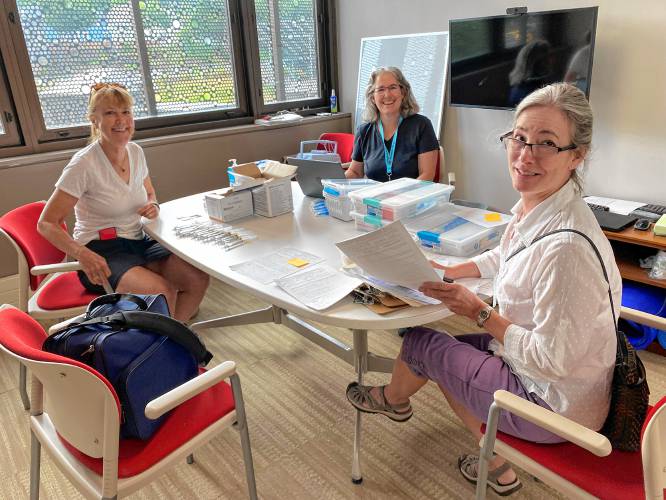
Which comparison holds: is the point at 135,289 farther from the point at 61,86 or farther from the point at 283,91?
the point at 283,91

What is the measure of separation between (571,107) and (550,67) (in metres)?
1.88

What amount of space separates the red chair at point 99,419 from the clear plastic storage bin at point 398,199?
830mm

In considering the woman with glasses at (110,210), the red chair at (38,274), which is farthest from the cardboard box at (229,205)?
the red chair at (38,274)

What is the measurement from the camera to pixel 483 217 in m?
1.84

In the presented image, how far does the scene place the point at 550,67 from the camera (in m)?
2.80

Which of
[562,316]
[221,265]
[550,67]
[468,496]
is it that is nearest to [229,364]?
[221,265]

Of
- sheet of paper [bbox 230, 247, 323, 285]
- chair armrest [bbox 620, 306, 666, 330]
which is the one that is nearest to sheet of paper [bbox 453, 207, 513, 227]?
chair armrest [bbox 620, 306, 666, 330]

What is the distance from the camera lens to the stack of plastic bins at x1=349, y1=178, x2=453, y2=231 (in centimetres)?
181

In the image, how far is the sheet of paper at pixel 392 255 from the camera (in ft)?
3.83

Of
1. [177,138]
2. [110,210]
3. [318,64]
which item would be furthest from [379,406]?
[318,64]

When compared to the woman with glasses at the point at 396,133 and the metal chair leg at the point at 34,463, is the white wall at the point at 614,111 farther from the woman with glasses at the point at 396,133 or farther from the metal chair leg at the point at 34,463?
the metal chair leg at the point at 34,463

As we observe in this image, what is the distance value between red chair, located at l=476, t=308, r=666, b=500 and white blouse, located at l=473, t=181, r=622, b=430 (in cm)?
10

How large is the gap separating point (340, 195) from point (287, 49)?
102 inches

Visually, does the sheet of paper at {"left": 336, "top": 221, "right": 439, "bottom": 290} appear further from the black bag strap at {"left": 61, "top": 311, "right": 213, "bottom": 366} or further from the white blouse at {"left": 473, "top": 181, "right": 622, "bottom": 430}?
the black bag strap at {"left": 61, "top": 311, "right": 213, "bottom": 366}
